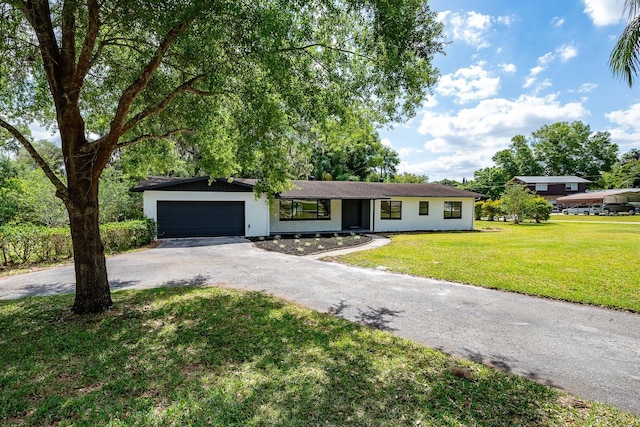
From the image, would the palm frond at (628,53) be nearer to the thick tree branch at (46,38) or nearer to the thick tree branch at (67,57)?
the thick tree branch at (67,57)

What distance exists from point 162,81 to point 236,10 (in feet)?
11.7

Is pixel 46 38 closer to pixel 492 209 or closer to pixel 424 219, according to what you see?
pixel 424 219

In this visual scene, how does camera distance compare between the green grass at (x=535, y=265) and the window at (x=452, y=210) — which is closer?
the green grass at (x=535, y=265)

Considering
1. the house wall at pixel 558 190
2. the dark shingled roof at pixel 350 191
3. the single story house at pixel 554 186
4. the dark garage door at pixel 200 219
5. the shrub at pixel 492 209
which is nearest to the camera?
the dark garage door at pixel 200 219

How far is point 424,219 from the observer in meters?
22.1

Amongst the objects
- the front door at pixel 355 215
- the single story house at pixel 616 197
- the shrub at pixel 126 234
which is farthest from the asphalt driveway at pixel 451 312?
the single story house at pixel 616 197

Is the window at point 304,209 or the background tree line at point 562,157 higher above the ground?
the background tree line at point 562,157

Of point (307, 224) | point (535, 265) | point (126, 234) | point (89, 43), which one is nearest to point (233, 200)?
point (307, 224)

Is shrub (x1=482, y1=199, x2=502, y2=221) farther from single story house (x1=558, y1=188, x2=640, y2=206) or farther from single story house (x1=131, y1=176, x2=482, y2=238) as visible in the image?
single story house (x1=558, y1=188, x2=640, y2=206)

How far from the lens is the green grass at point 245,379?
9.47 feet

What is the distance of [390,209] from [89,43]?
1845cm

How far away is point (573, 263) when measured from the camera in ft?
32.9

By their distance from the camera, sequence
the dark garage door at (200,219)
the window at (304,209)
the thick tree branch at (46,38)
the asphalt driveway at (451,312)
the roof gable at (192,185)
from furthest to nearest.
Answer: the window at (304,209), the dark garage door at (200,219), the roof gable at (192,185), the thick tree branch at (46,38), the asphalt driveway at (451,312)

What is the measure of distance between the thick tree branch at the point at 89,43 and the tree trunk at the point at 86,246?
5.24 feet
